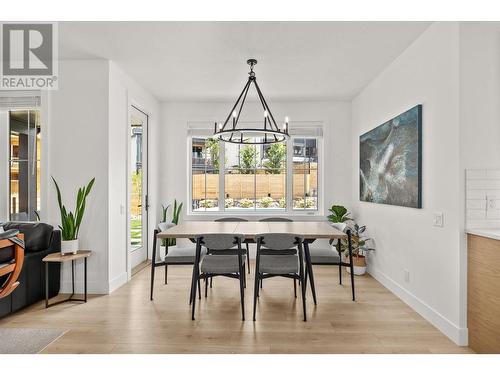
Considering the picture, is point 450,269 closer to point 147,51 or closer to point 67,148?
point 147,51

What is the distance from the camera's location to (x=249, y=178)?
5.45 meters

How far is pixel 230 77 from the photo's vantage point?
4.03m

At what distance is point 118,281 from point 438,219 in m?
3.41

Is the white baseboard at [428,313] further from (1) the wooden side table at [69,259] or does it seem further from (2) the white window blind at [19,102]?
(2) the white window blind at [19,102]

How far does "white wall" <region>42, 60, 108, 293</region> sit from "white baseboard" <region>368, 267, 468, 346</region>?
126 inches

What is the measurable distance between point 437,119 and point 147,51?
284 centimetres

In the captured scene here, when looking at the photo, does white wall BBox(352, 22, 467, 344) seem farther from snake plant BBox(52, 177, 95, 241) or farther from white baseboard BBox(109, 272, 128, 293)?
snake plant BBox(52, 177, 95, 241)

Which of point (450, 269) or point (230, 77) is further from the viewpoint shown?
point (230, 77)

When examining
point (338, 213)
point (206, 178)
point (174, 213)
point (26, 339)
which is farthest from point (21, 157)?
point (338, 213)

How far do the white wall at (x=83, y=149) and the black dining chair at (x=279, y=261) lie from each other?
5.92 ft

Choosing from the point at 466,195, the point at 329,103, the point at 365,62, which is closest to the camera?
the point at 466,195
